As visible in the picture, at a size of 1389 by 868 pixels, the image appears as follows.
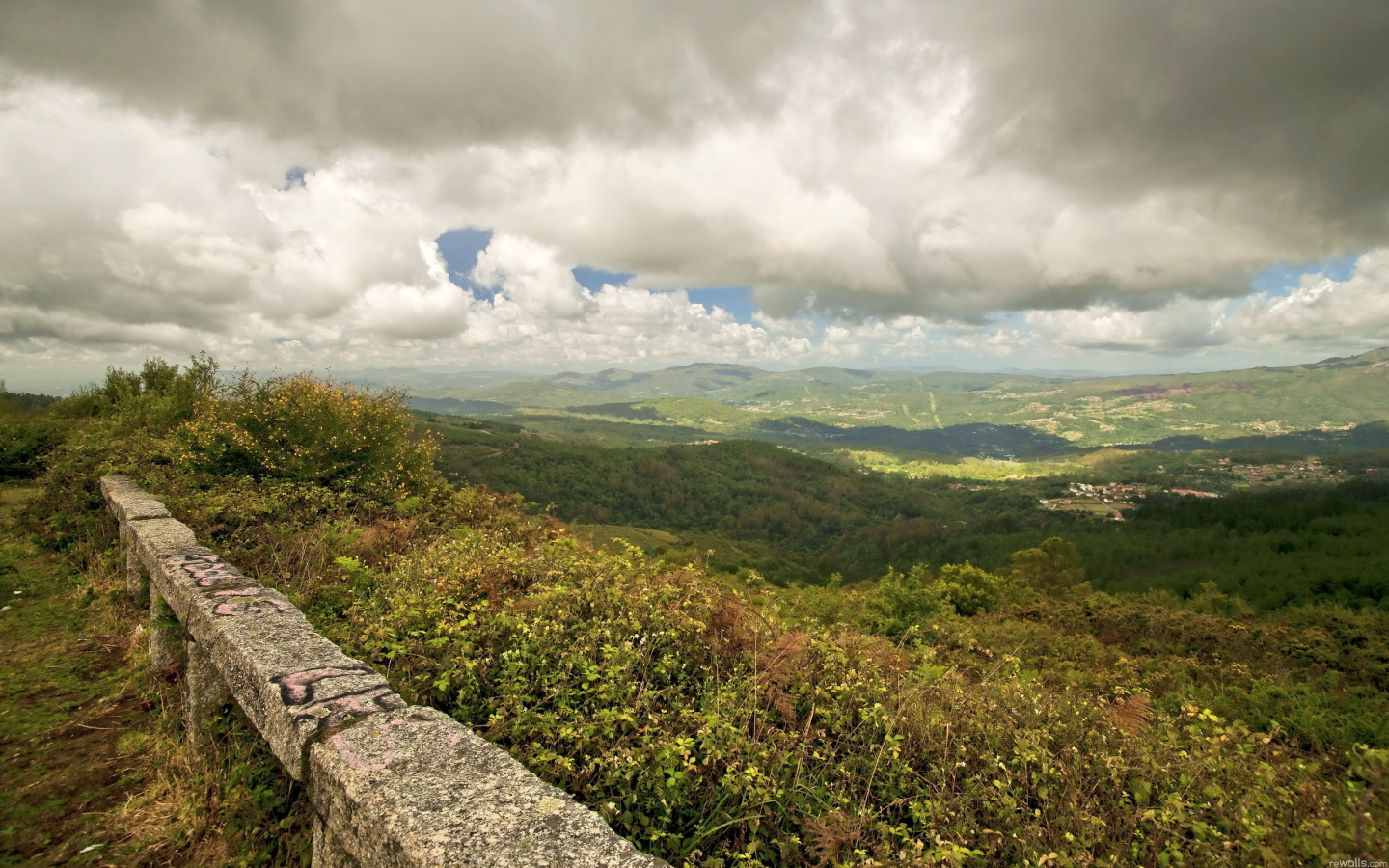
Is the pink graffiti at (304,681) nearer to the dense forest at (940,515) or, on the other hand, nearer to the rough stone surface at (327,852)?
the rough stone surface at (327,852)

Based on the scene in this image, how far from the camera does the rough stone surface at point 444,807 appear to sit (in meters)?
2.39

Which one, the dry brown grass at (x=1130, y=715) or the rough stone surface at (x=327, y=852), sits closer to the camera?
the rough stone surface at (x=327, y=852)

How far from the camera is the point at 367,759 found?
2.90 metres

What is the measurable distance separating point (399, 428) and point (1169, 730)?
1451 cm

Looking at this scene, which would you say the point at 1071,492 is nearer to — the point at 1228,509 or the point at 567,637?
the point at 1228,509

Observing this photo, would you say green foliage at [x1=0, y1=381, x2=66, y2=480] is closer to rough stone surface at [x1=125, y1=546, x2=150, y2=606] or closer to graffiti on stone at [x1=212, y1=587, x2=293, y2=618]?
rough stone surface at [x1=125, y1=546, x2=150, y2=606]

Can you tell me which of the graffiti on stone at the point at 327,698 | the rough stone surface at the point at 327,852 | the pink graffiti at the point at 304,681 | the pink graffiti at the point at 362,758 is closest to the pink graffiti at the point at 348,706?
the graffiti on stone at the point at 327,698

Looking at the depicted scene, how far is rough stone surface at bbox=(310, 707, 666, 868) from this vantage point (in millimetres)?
2389

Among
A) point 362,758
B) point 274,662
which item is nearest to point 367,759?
point 362,758

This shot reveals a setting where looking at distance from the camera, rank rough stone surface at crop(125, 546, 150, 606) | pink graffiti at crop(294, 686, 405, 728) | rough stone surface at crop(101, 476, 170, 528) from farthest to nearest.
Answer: rough stone surface at crop(101, 476, 170, 528) → rough stone surface at crop(125, 546, 150, 606) → pink graffiti at crop(294, 686, 405, 728)

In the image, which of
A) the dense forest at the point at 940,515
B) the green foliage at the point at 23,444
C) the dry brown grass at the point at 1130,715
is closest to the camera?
the dry brown grass at the point at 1130,715

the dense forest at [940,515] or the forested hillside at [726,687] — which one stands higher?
the forested hillside at [726,687]

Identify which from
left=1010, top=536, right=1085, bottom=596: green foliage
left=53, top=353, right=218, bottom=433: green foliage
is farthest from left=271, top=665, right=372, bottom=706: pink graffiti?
left=1010, top=536, right=1085, bottom=596: green foliage

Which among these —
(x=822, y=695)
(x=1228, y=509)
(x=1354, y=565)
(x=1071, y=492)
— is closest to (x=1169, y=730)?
(x=822, y=695)
